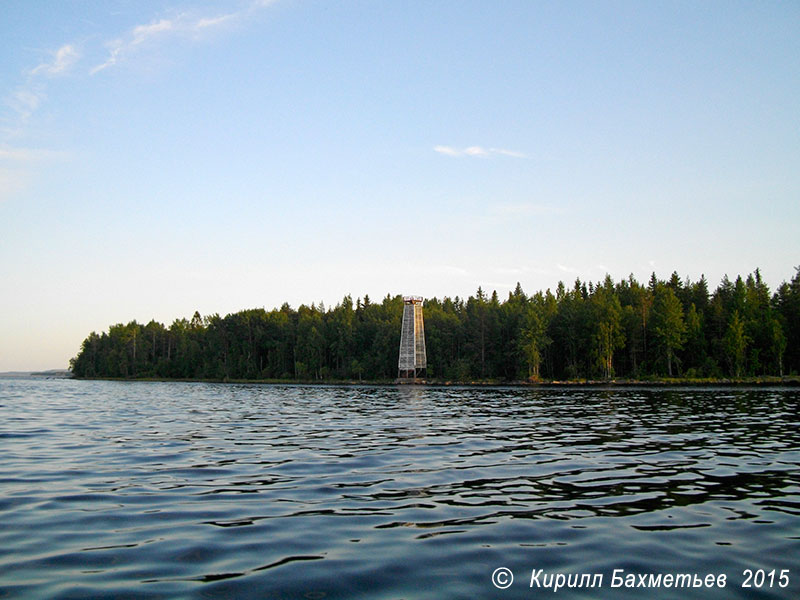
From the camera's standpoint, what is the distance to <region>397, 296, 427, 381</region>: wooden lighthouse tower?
122 metres

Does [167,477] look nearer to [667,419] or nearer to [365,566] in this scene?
[365,566]

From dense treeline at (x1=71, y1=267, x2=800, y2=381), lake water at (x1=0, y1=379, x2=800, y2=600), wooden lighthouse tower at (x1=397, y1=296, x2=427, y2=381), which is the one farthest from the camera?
wooden lighthouse tower at (x1=397, y1=296, x2=427, y2=381)

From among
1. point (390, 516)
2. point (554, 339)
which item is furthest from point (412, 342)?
point (390, 516)

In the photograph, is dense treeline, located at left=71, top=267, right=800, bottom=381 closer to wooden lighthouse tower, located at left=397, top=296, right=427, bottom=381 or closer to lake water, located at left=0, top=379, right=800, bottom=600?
wooden lighthouse tower, located at left=397, top=296, right=427, bottom=381

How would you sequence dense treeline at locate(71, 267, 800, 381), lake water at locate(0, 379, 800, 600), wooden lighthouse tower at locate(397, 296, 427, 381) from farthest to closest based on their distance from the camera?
wooden lighthouse tower at locate(397, 296, 427, 381)
dense treeline at locate(71, 267, 800, 381)
lake water at locate(0, 379, 800, 600)

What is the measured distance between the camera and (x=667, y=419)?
3188cm

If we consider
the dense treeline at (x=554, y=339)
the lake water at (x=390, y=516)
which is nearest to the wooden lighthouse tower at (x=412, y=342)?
the dense treeline at (x=554, y=339)

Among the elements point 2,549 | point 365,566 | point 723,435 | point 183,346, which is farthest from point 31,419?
point 183,346

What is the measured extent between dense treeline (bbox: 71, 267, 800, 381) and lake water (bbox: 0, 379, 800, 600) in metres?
91.1

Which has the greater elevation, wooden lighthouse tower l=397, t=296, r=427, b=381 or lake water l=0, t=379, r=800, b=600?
Answer: wooden lighthouse tower l=397, t=296, r=427, b=381

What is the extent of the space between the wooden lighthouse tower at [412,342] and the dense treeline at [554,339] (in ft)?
24.3

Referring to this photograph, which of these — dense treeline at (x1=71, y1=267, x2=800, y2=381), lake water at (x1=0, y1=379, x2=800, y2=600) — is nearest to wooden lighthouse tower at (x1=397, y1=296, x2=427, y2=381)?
dense treeline at (x1=71, y1=267, x2=800, y2=381)

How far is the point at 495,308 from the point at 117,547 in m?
135

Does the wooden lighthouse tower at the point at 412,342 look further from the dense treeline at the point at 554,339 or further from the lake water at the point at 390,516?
the lake water at the point at 390,516
